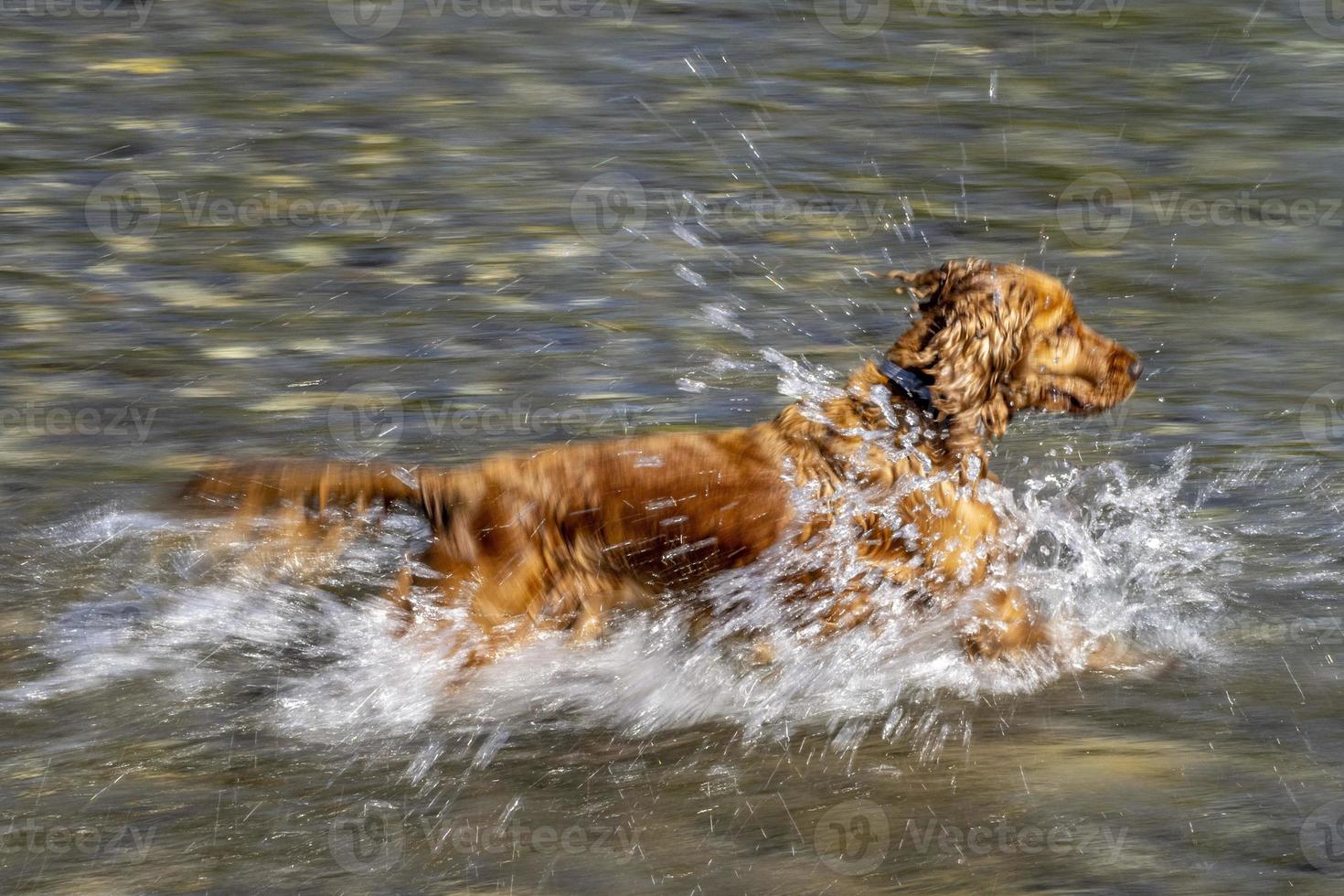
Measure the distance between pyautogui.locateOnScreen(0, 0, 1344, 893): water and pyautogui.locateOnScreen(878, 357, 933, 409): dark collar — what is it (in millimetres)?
396

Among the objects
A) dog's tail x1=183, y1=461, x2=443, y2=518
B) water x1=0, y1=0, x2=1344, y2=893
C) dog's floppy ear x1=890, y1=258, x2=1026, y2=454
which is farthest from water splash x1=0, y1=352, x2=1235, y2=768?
dog's floppy ear x1=890, y1=258, x2=1026, y2=454

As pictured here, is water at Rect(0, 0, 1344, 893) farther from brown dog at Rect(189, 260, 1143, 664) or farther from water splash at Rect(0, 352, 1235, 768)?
brown dog at Rect(189, 260, 1143, 664)

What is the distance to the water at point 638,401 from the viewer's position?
145 inches

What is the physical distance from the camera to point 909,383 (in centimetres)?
426

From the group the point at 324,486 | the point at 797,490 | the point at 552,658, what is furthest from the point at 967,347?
the point at 324,486

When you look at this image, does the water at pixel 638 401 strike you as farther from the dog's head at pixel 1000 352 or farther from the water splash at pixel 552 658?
the dog's head at pixel 1000 352

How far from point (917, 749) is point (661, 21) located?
6.80m

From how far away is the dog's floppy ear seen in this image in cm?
420

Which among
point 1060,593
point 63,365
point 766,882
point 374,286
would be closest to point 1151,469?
point 1060,593

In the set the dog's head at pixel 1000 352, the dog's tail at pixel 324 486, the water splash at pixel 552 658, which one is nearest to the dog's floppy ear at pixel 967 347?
the dog's head at pixel 1000 352

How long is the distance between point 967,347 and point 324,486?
1915mm

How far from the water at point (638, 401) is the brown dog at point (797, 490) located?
0.52 feet

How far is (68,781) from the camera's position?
384cm

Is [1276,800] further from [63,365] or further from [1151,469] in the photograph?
[63,365]
